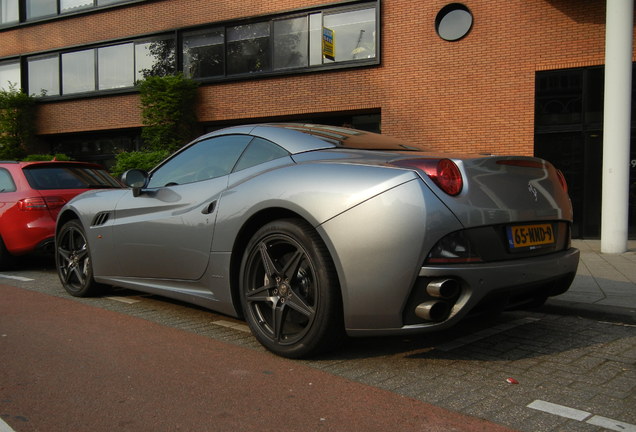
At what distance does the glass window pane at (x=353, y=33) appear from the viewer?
43.9ft

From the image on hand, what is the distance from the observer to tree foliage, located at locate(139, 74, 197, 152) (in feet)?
50.0

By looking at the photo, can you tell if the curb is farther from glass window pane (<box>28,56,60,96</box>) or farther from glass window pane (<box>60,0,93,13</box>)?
glass window pane (<box>28,56,60,96</box>)

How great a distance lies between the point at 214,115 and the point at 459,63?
260 inches

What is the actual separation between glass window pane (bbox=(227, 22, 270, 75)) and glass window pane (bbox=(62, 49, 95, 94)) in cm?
508

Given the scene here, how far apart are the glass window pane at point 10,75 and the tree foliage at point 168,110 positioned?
639 cm

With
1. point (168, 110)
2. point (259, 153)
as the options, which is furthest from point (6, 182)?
point (168, 110)

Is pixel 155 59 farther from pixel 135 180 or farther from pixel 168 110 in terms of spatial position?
pixel 135 180

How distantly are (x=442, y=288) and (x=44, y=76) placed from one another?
19096mm

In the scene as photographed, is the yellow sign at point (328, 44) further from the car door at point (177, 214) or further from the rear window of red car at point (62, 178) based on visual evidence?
the car door at point (177, 214)

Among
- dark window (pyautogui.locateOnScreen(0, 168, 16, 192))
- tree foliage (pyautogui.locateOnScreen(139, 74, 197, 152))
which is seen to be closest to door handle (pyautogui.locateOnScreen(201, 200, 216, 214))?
dark window (pyautogui.locateOnScreen(0, 168, 16, 192))

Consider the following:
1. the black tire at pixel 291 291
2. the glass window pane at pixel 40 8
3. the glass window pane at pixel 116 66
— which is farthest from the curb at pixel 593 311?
the glass window pane at pixel 40 8

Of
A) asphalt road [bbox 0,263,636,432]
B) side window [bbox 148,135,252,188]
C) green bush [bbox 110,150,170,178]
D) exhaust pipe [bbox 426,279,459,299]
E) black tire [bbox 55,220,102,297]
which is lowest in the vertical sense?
asphalt road [bbox 0,263,636,432]

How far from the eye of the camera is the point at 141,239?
14.7 feet

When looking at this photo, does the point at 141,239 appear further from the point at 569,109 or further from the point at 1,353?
the point at 569,109
